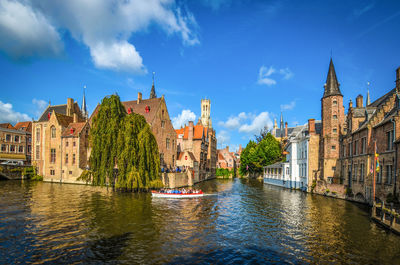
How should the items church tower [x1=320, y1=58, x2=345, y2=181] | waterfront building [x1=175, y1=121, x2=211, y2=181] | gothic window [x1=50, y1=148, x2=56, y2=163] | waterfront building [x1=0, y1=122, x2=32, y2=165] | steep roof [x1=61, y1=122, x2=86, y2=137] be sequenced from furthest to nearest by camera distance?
waterfront building [x1=175, y1=121, x2=211, y2=181] < waterfront building [x1=0, y1=122, x2=32, y2=165] < gothic window [x1=50, y1=148, x2=56, y2=163] < steep roof [x1=61, y1=122, x2=86, y2=137] < church tower [x1=320, y1=58, x2=345, y2=181]

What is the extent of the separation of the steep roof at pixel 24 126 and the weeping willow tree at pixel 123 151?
5268 centimetres

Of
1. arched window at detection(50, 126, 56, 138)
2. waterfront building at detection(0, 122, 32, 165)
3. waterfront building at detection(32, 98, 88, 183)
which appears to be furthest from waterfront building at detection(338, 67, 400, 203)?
waterfront building at detection(0, 122, 32, 165)

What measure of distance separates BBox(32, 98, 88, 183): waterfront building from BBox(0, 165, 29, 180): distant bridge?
313cm

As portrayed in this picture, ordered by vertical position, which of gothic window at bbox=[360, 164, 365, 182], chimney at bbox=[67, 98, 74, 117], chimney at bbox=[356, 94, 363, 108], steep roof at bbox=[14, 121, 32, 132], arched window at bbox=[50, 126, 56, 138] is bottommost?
gothic window at bbox=[360, 164, 365, 182]

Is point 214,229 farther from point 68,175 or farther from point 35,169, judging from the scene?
point 35,169

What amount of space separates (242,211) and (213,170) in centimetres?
6009

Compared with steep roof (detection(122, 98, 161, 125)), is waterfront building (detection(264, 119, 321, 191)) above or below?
below

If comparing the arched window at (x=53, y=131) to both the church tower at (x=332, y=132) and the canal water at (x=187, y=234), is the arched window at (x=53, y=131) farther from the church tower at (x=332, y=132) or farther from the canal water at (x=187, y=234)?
the church tower at (x=332, y=132)

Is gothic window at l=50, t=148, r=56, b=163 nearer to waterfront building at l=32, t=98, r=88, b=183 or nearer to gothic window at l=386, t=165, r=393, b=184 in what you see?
waterfront building at l=32, t=98, r=88, b=183

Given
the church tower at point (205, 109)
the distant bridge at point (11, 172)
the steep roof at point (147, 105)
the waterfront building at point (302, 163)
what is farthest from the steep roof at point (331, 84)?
the church tower at point (205, 109)

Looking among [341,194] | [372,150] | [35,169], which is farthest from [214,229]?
[35,169]

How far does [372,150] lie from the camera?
29.3 metres

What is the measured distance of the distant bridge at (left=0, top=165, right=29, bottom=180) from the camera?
180ft

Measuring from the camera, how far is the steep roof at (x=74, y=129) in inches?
2074
